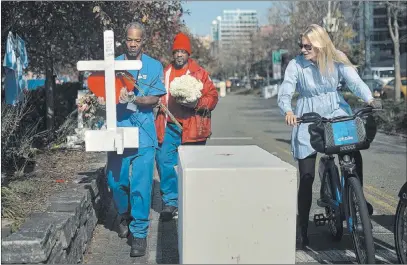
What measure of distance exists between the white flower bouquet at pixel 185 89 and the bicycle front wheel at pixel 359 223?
2.00 m

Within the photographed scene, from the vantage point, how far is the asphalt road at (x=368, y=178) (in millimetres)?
4788

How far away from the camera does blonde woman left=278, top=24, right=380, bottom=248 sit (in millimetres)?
4629

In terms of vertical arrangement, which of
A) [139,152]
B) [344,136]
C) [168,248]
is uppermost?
[344,136]

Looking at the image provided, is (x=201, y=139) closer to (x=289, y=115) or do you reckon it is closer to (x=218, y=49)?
(x=289, y=115)

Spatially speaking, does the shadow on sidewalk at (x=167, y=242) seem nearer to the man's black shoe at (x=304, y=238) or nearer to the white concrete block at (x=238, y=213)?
the man's black shoe at (x=304, y=238)

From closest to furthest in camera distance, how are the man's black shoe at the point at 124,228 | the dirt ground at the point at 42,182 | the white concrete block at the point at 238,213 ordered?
the white concrete block at the point at 238,213, the dirt ground at the point at 42,182, the man's black shoe at the point at 124,228

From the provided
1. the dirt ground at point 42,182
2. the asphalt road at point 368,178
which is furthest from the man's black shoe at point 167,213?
the asphalt road at point 368,178

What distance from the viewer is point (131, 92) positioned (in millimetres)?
4488

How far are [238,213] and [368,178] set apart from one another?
5.90 metres

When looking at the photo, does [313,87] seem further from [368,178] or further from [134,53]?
[368,178]

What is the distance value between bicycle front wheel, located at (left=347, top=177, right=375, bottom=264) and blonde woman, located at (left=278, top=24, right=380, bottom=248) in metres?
0.47

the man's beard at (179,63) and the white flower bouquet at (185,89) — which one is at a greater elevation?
the man's beard at (179,63)

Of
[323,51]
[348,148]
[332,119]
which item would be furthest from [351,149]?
[323,51]

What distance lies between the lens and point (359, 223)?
403cm
